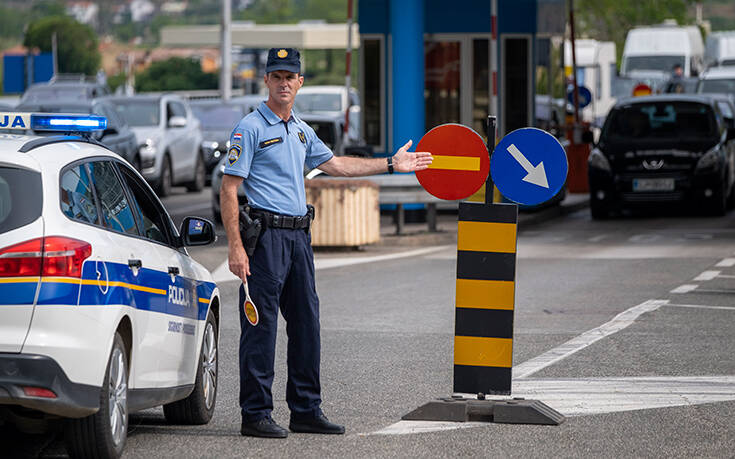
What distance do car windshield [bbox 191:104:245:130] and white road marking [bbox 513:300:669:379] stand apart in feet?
67.7

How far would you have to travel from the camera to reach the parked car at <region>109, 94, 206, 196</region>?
28953mm

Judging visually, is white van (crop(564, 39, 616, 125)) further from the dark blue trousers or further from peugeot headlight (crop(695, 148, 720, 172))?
the dark blue trousers

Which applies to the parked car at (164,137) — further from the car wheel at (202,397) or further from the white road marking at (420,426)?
the white road marking at (420,426)

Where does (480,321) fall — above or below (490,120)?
below

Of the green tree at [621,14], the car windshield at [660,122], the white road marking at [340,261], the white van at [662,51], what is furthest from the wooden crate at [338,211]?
the green tree at [621,14]

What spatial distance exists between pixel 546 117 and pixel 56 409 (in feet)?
69.5

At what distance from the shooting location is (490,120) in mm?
8008

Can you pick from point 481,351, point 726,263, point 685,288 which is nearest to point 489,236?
point 481,351

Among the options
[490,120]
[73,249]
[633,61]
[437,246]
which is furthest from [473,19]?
[633,61]

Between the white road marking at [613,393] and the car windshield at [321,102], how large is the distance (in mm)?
24510

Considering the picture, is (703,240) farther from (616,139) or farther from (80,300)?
(80,300)

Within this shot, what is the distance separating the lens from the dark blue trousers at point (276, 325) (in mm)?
7703

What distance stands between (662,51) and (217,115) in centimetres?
1933

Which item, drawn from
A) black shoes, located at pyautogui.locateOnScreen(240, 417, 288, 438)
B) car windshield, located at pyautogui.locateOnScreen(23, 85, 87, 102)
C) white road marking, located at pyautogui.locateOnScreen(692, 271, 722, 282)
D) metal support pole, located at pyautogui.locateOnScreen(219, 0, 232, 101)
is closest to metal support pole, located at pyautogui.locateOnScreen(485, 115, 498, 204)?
black shoes, located at pyautogui.locateOnScreen(240, 417, 288, 438)
